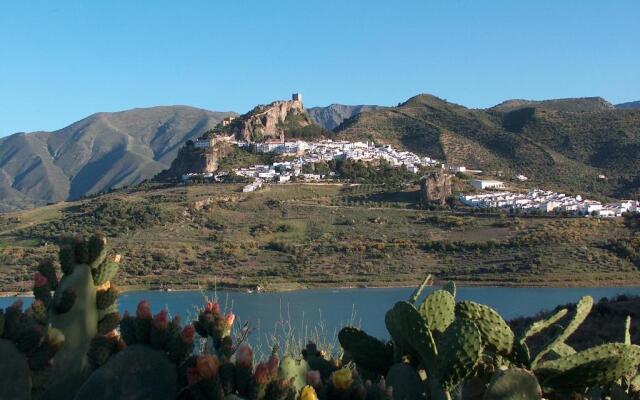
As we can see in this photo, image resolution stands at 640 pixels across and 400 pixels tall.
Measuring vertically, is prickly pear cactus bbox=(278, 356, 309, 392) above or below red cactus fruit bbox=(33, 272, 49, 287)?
below

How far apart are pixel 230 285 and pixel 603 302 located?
18.7m

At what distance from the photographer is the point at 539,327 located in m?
2.67

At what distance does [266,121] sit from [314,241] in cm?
3441

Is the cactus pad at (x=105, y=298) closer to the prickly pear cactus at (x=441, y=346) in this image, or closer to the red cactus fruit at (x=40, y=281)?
the red cactus fruit at (x=40, y=281)

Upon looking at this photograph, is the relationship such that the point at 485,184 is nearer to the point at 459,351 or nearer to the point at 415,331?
the point at 415,331

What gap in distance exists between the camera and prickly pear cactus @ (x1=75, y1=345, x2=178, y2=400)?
2039 mm

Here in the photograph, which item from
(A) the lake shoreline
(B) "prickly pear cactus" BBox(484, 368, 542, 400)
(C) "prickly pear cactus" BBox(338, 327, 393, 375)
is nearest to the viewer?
(B) "prickly pear cactus" BBox(484, 368, 542, 400)

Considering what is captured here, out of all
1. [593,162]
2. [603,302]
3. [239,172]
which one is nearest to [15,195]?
[239,172]

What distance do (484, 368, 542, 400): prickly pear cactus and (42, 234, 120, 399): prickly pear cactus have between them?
3.76 feet

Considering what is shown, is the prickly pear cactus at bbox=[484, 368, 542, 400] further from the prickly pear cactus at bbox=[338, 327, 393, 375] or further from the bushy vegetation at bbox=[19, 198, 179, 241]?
the bushy vegetation at bbox=[19, 198, 179, 241]

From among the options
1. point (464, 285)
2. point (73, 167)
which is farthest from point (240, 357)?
point (73, 167)

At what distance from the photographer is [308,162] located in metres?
60.7

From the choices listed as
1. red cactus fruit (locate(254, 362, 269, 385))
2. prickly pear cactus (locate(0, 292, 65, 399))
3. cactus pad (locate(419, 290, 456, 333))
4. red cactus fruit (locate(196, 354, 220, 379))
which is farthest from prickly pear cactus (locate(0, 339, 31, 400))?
cactus pad (locate(419, 290, 456, 333))

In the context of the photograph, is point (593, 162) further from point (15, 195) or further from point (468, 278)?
point (15, 195)
